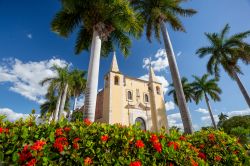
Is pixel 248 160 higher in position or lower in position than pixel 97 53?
lower

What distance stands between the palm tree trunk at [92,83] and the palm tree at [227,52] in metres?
19.4

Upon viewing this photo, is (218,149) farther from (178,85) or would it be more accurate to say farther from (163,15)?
(163,15)

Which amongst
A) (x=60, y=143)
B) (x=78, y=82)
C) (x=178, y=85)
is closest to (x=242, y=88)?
(x=178, y=85)

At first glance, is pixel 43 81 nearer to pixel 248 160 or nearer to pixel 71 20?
pixel 71 20

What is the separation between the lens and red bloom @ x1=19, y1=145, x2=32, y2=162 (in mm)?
2342

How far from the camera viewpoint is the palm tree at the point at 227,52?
21.0 meters

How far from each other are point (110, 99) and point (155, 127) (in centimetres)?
1049

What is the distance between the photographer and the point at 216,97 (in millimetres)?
33156

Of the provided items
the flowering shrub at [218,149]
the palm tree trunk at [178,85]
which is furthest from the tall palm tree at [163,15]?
the flowering shrub at [218,149]

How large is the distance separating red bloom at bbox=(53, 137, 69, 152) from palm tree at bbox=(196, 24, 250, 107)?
22640 mm

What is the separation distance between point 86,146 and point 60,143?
18.3 inches

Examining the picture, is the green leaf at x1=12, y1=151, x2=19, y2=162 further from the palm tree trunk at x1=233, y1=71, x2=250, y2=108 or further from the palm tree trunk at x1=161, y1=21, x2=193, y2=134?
the palm tree trunk at x1=233, y1=71, x2=250, y2=108

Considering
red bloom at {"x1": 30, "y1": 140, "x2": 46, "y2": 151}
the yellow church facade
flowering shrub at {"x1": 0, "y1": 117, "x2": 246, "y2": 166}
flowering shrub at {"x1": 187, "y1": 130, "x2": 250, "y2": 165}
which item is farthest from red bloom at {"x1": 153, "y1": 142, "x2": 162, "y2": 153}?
the yellow church facade

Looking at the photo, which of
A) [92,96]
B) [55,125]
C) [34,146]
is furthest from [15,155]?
[92,96]
